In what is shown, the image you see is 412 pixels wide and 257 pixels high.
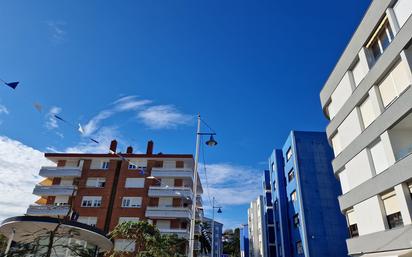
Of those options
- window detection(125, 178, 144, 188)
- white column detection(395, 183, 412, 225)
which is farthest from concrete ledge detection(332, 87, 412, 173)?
window detection(125, 178, 144, 188)

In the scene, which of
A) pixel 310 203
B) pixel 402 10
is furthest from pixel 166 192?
pixel 402 10

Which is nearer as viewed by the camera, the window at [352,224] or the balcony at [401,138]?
the balcony at [401,138]

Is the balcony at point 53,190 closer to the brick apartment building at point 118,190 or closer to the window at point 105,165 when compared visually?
the brick apartment building at point 118,190

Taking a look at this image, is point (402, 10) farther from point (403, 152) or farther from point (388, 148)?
point (403, 152)

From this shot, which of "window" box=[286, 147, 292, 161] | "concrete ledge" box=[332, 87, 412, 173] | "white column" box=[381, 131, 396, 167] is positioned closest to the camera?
"concrete ledge" box=[332, 87, 412, 173]

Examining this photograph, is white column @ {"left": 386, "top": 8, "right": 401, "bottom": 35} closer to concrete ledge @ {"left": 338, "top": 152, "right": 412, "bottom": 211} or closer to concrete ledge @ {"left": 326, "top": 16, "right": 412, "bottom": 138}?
concrete ledge @ {"left": 326, "top": 16, "right": 412, "bottom": 138}

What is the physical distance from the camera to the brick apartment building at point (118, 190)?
3584 centimetres

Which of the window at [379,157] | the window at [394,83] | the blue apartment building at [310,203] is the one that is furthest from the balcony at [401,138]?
the blue apartment building at [310,203]

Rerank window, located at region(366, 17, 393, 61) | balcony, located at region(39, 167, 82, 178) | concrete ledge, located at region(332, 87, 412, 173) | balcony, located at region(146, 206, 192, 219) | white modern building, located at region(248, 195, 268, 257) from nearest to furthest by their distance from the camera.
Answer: concrete ledge, located at region(332, 87, 412, 173), window, located at region(366, 17, 393, 61), balcony, located at region(146, 206, 192, 219), balcony, located at region(39, 167, 82, 178), white modern building, located at region(248, 195, 268, 257)

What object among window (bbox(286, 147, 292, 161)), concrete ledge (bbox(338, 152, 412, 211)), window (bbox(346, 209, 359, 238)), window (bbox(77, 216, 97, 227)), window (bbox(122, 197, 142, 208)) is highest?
window (bbox(286, 147, 292, 161))

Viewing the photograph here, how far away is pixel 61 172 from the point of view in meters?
39.7

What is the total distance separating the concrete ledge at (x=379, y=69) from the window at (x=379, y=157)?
2678 millimetres

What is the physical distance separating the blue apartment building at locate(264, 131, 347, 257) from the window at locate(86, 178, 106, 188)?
23986 millimetres

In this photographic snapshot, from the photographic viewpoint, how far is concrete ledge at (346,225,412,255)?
11193mm
